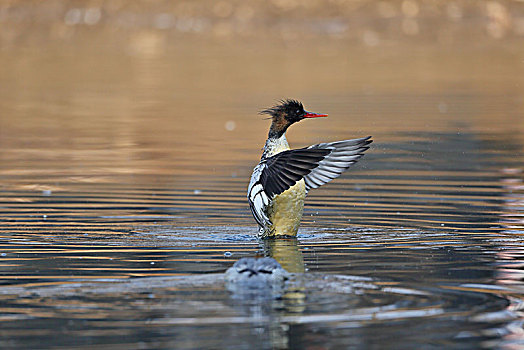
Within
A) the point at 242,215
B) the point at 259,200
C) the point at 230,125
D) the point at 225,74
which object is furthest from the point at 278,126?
the point at 225,74

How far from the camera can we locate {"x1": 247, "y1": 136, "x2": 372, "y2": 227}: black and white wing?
10062mm

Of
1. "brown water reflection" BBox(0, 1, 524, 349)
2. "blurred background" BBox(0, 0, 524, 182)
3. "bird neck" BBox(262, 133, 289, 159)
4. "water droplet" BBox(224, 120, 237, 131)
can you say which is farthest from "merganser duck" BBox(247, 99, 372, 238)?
"water droplet" BBox(224, 120, 237, 131)

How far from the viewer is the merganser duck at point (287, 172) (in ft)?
33.1

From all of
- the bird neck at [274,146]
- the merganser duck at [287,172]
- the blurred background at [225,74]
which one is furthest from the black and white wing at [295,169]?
the blurred background at [225,74]

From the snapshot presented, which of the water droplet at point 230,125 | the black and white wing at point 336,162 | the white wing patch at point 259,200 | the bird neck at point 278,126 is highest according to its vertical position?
the water droplet at point 230,125

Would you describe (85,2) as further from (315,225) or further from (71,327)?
(71,327)

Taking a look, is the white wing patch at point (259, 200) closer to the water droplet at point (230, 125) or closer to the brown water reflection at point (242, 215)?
the brown water reflection at point (242, 215)

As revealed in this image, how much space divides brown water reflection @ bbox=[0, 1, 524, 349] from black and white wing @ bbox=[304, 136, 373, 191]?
501 millimetres

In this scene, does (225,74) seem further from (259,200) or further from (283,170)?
(283,170)

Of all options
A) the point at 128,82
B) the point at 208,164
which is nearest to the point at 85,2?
the point at 128,82

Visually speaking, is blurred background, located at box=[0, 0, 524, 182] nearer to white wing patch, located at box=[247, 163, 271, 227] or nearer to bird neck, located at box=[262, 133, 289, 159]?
bird neck, located at box=[262, 133, 289, 159]

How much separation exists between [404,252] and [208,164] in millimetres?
7217

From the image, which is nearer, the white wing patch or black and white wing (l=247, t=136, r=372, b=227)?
black and white wing (l=247, t=136, r=372, b=227)

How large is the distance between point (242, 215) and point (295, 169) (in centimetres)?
185
